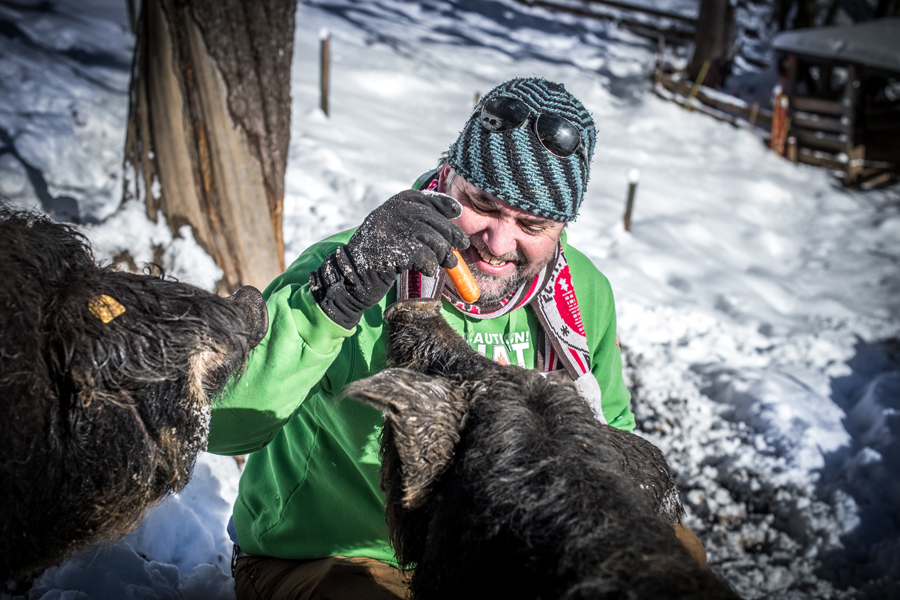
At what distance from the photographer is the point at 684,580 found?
1042 millimetres

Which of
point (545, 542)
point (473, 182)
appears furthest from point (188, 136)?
point (545, 542)

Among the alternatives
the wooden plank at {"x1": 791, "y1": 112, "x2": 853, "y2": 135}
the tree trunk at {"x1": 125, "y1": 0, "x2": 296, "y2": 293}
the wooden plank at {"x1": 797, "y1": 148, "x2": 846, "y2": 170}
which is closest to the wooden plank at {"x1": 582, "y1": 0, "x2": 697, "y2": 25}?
the wooden plank at {"x1": 791, "y1": 112, "x2": 853, "y2": 135}

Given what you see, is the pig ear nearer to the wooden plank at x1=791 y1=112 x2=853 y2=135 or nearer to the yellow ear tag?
the yellow ear tag

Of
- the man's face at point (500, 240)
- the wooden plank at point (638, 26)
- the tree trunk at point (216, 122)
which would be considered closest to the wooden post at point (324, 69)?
the tree trunk at point (216, 122)

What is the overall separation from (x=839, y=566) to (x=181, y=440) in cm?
Result: 356

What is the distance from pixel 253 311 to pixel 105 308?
38cm

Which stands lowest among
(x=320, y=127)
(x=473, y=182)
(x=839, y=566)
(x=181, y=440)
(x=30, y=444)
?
(x=839, y=566)

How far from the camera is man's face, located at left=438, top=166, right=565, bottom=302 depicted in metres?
1.98

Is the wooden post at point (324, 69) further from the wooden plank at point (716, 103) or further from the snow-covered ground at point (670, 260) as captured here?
the wooden plank at point (716, 103)

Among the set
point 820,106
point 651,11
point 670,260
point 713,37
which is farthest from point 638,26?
point 670,260

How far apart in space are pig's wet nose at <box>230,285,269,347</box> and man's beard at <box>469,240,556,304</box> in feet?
2.48

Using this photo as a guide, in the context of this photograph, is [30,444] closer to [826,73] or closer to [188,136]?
[188,136]

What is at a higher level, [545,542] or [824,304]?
[545,542]

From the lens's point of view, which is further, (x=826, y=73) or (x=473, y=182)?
(x=826, y=73)
